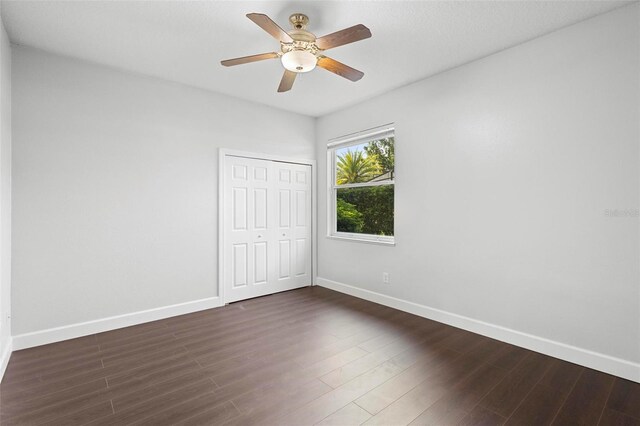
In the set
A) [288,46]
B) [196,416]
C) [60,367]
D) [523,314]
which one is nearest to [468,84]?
[288,46]

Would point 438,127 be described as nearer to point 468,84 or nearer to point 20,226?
point 468,84

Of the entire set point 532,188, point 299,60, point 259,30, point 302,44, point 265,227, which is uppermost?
point 259,30

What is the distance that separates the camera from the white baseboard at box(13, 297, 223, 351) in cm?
283

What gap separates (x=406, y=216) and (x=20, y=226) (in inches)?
151

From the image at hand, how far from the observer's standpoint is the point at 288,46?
2.38 metres

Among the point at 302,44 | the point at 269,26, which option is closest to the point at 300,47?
the point at 302,44

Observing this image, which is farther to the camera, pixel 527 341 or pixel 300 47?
pixel 527 341

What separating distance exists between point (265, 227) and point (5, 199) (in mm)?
2638

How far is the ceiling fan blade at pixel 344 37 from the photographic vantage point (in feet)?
6.71

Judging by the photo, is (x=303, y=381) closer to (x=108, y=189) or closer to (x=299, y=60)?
(x=299, y=60)

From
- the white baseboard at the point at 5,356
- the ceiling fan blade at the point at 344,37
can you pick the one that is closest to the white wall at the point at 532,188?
the ceiling fan blade at the point at 344,37

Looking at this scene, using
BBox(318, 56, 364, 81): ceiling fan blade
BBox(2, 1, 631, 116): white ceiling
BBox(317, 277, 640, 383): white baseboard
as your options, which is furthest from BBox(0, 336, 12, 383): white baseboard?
BBox(317, 277, 640, 383): white baseboard

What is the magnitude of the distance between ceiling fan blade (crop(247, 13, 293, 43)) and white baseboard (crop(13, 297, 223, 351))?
306 cm

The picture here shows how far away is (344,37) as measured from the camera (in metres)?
2.17
